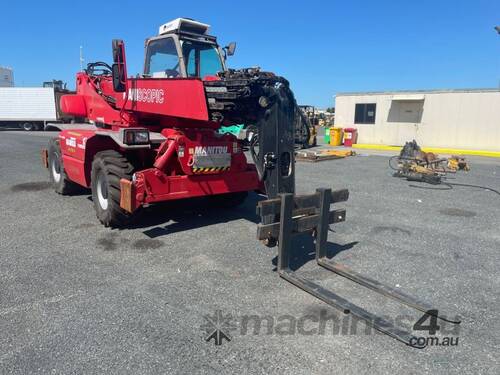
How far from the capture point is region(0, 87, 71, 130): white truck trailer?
30.6 m

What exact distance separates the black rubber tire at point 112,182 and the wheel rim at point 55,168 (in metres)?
2.95

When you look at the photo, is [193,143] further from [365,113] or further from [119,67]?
[365,113]

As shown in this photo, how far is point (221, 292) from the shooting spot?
4.16 meters

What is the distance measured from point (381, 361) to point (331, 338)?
446 millimetres

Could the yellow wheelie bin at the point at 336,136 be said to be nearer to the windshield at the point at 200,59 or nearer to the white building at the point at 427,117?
the white building at the point at 427,117

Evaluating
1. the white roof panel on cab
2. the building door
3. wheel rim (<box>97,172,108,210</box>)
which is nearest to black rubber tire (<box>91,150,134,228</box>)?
wheel rim (<box>97,172,108,210</box>)

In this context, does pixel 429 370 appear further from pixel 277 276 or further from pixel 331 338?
pixel 277 276

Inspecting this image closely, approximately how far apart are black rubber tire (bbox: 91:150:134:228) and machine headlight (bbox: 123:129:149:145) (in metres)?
0.38

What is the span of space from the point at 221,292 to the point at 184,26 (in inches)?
184

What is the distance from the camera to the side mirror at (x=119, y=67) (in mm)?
6047

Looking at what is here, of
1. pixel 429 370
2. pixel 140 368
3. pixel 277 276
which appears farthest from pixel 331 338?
pixel 140 368

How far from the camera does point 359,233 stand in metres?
6.21

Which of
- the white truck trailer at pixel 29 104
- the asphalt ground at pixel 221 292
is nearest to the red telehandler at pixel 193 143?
the asphalt ground at pixel 221 292

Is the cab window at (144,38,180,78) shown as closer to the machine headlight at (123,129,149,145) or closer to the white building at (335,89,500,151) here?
the machine headlight at (123,129,149,145)
